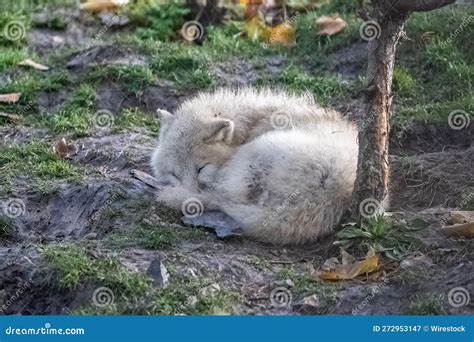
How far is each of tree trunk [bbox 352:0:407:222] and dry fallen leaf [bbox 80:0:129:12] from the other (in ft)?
18.7

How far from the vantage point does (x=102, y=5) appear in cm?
1067

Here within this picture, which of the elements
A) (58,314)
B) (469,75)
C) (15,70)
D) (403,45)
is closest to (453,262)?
(58,314)

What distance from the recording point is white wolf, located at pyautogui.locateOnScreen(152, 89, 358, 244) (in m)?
5.76

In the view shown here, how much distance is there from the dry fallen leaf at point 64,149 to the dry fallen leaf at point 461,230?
11.6 feet

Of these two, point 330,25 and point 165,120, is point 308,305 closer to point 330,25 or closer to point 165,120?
point 165,120

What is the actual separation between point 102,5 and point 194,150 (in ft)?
15.5

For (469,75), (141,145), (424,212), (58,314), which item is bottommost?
(58,314)

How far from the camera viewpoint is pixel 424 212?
5926 millimetres

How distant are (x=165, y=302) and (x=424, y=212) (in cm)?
201

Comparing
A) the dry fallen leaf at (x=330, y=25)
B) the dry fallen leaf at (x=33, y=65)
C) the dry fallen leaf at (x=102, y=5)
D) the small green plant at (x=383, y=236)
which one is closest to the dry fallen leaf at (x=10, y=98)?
the dry fallen leaf at (x=33, y=65)

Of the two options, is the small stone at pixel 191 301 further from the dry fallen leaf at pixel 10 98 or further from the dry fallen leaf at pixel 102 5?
the dry fallen leaf at pixel 102 5

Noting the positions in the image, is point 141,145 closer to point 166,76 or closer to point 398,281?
point 166,76

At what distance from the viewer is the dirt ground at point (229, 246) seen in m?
5.00

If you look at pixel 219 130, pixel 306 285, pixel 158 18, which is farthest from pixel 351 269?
pixel 158 18
